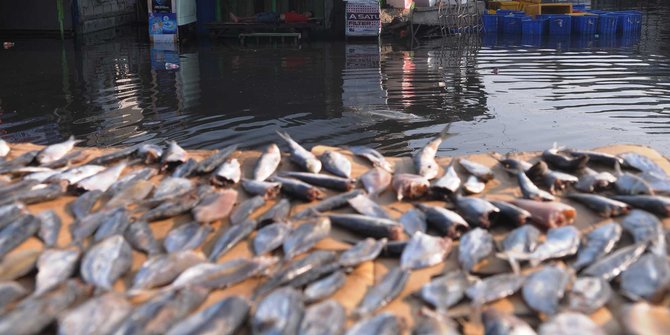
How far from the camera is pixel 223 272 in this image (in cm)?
412

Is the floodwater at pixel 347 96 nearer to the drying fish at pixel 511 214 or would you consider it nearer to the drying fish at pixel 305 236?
the drying fish at pixel 511 214

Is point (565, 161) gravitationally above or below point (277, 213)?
above

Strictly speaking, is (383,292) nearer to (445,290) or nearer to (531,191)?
(445,290)

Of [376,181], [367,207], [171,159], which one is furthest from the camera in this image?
[171,159]

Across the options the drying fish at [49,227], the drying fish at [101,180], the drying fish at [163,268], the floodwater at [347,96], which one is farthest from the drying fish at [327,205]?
the floodwater at [347,96]

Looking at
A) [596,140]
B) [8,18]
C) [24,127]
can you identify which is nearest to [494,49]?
[596,140]

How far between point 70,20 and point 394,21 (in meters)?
14.7

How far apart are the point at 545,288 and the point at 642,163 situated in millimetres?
2811

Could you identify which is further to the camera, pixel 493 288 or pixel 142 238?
pixel 142 238

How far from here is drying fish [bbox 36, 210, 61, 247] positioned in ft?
15.4

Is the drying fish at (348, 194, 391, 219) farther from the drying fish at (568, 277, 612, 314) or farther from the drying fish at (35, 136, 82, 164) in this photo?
the drying fish at (35, 136, 82, 164)

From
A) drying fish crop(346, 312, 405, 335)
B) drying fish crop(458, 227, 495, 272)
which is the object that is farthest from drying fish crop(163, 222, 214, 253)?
drying fish crop(458, 227, 495, 272)

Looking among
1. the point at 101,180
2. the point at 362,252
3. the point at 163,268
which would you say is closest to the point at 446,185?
the point at 362,252

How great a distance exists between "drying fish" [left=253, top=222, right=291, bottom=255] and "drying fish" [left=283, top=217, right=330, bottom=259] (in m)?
0.05
